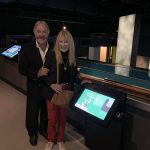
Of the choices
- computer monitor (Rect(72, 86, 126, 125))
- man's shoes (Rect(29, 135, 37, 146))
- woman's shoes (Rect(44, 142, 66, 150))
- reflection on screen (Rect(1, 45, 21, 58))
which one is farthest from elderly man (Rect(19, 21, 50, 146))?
reflection on screen (Rect(1, 45, 21, 58))

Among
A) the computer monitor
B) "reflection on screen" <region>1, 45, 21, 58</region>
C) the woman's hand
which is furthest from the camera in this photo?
"reflection on screen" <region>1, 45, 21, 58</region>

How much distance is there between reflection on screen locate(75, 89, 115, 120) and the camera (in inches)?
86.4

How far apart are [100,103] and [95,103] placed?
62 mm

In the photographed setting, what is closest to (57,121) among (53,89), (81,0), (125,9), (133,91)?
(53,89)

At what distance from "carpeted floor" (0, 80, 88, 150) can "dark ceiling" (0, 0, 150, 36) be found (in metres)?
3.30

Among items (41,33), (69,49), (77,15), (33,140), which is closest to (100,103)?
(69,49)

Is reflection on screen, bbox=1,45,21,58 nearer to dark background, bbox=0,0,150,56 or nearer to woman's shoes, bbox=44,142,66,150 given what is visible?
dark background, bbox=0,0,150,56

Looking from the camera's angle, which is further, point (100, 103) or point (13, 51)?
point (13, 51)

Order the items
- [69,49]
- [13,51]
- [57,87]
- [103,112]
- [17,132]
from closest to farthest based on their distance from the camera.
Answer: [103,112], [57,87], [69,49], [17,132], [13,51]

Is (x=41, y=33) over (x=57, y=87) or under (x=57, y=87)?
over

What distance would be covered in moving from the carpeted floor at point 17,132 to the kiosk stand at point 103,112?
16.8 inches

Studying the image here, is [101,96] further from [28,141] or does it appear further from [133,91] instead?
[28,141]

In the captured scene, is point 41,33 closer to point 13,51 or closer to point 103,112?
point 103,112

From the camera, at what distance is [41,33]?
8.77 ft
